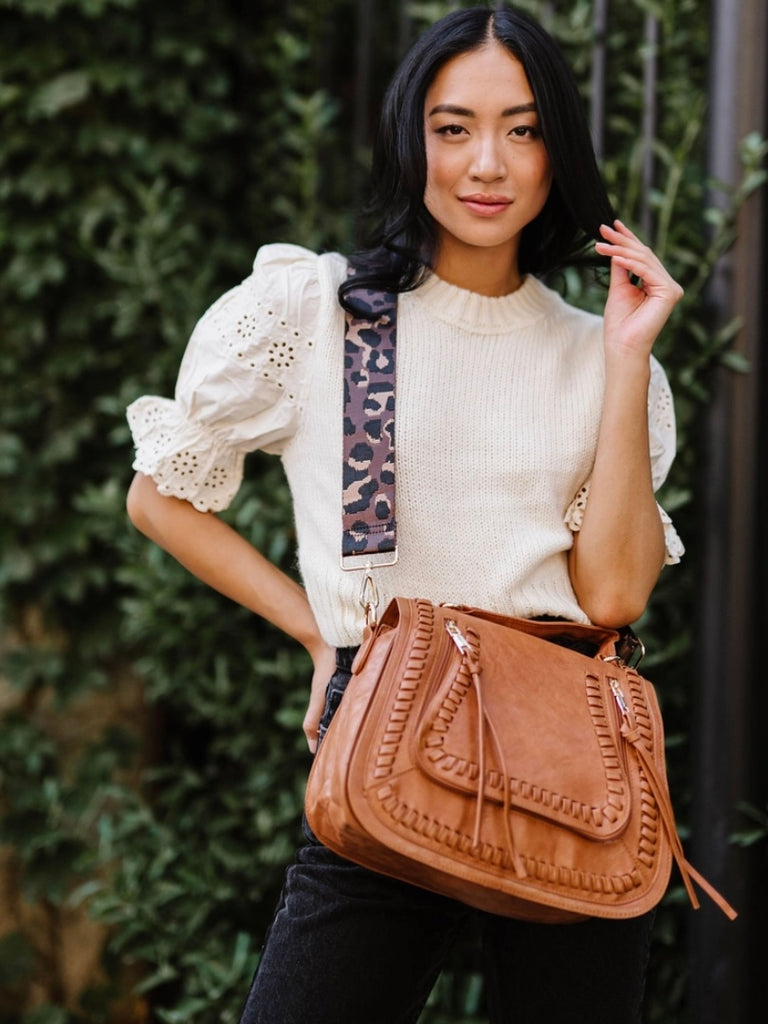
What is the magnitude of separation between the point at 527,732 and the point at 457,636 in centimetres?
13

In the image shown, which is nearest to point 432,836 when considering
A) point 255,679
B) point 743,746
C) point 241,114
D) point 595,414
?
point 595,414

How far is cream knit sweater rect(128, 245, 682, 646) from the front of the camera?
159cm

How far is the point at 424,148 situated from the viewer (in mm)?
1630

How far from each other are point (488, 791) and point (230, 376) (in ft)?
2.11

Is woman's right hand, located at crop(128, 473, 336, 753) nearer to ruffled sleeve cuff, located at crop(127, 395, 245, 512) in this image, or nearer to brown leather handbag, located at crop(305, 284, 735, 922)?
ruffled sleeve cuff, located at crop(127, 395, 245, 512)

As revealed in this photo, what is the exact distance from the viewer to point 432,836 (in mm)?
1288

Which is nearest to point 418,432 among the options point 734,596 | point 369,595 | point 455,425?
point 455,425

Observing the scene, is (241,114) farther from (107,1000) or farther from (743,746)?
(107,1000)

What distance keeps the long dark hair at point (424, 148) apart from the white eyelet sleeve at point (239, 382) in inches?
3.2

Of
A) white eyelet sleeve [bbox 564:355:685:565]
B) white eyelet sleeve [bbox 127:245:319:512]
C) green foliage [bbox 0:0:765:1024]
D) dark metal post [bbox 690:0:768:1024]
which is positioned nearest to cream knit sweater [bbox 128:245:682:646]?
white eyelet sleeve [bbox 127:245:319:512]

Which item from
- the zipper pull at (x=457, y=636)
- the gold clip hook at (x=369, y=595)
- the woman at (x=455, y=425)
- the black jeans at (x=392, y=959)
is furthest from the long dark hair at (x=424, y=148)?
the black jeans at (x=392, y=959)

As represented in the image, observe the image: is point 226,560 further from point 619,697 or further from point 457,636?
point 619,697

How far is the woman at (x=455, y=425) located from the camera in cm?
155

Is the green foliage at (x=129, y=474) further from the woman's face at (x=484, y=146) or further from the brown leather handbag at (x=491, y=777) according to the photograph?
the brown leather handbag at (x=491, y=777)
